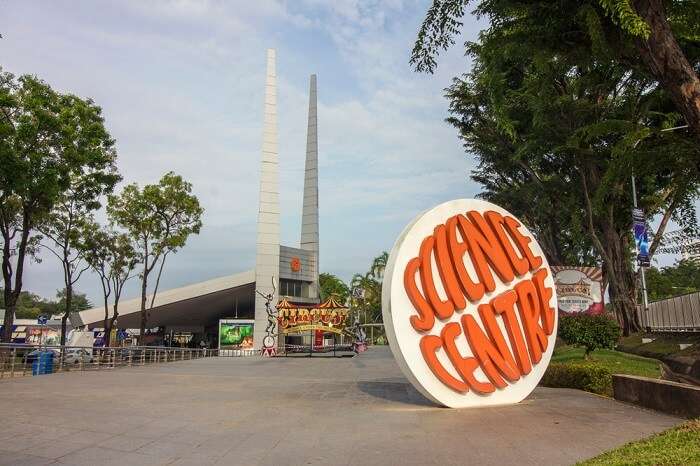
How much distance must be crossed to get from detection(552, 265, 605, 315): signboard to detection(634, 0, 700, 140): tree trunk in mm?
15090

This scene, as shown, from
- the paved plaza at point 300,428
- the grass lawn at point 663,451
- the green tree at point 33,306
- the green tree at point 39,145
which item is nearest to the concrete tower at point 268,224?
the green tree at point 39,145

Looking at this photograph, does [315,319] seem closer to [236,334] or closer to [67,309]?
[236,334]

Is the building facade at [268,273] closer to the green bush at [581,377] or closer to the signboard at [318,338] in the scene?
the signboard at [318,338]

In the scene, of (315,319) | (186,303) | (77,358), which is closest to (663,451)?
(77,358)

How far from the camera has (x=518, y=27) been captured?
32.0 ft

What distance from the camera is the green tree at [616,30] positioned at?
297 inches

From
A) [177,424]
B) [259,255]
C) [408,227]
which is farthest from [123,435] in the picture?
[259,255]

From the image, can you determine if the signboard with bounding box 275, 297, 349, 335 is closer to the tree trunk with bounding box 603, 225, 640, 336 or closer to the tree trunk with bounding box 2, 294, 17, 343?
the tree trunk with bounding box 603, 225, 640, 336

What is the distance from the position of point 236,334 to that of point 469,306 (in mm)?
34048

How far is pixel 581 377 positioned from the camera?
500 inches

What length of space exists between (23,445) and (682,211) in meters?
19.0

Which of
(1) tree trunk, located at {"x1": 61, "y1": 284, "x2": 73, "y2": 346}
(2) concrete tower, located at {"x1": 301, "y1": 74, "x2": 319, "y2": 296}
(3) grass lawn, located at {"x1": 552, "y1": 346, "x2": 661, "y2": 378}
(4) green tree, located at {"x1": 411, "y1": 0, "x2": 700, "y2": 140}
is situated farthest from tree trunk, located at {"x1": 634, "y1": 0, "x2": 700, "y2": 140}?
(2) concrete tower, located at {"x1": 301, "y1": 74, "x2": 319, "y2": 296}

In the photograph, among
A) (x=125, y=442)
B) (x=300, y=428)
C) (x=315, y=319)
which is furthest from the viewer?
(x=315, y=319)

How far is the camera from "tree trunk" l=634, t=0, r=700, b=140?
7.54 meters
